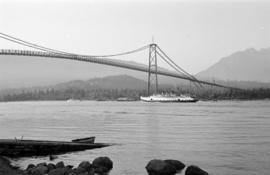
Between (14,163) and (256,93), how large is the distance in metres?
122

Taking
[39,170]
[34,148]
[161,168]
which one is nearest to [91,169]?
[39,170]

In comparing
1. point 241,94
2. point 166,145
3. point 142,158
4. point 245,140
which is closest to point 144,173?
point 142,158

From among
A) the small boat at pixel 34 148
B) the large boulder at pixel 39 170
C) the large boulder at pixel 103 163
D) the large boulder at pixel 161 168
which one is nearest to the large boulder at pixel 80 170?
the large boulder at pixel 39 170

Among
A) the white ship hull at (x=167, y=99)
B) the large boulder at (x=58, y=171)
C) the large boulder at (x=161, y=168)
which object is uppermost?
the white ship hull at (x=167, y=99)

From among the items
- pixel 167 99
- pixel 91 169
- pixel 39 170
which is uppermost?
pixel 167 99

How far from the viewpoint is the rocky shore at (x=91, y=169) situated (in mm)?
12680

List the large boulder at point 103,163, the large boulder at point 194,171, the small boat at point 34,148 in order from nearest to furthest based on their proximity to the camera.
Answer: the large boulder at point 194,171 < the large boulder at point 103,163 < the small boat at point 34,148

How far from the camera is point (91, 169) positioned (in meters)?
13.8

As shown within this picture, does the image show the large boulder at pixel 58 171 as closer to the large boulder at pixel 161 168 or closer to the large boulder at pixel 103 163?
the large boulder at pixel 103 163

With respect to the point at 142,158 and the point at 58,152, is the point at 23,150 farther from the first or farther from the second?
the point at 142,158

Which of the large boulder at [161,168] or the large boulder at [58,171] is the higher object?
the large boulder at [58,171]

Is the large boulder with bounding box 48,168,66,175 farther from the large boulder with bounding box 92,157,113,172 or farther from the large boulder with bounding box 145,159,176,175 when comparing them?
the large boulder with bounding box 145,159,176,175

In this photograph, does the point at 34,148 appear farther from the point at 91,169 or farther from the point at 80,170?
the point at 80,170

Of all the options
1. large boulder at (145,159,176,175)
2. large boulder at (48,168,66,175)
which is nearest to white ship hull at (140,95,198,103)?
large boulder at (145,159,176,175)
